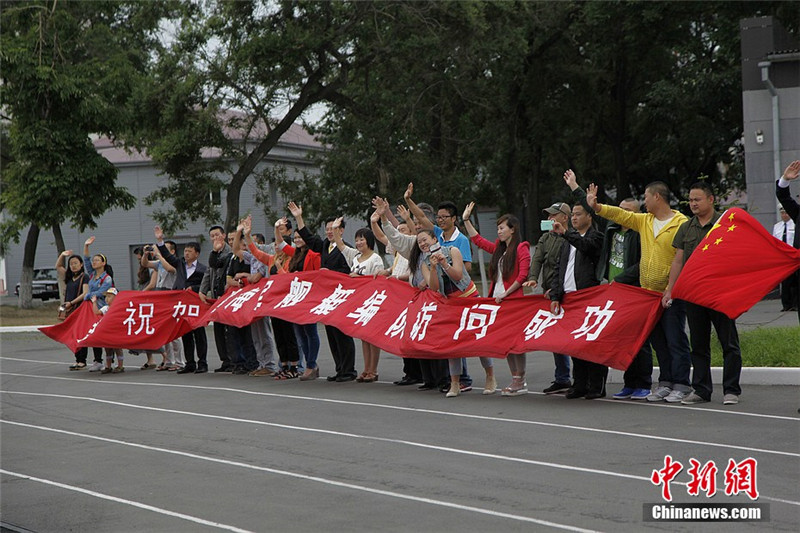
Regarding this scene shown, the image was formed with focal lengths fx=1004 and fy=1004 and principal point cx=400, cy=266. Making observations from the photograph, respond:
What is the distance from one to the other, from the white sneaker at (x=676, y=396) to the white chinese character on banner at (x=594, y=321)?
3.12 feet

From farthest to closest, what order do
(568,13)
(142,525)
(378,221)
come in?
(568,13) → (378,221) → (142,525)

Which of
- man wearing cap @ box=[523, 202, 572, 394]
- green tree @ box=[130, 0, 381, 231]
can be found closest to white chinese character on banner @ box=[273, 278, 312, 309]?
man wearing cap @ box=[523, 202, 572, 394]

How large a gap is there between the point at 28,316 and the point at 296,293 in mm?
24658

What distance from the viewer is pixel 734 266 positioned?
979 centimetres

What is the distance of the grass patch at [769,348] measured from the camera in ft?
38.1

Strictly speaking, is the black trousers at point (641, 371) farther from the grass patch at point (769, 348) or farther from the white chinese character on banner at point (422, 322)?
the white chinese character on banner at point (422, 322)

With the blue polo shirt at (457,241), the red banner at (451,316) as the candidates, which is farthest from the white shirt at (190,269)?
the blue polo shirt at (457,241)

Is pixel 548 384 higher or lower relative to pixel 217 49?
lower

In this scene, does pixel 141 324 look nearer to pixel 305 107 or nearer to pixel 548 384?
pixel 548 384

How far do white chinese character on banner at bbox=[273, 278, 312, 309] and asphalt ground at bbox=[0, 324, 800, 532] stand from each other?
1.53 m

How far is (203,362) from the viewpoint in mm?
15766

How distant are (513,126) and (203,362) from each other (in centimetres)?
3000

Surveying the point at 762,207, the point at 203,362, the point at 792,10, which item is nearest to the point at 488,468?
the point at 203,362

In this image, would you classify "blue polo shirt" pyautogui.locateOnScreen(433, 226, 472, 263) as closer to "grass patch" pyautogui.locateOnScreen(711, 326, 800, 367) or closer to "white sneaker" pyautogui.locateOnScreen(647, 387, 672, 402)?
"white sneaker" pyautogui.locateOnScreen(647, 387, 672, 402)
